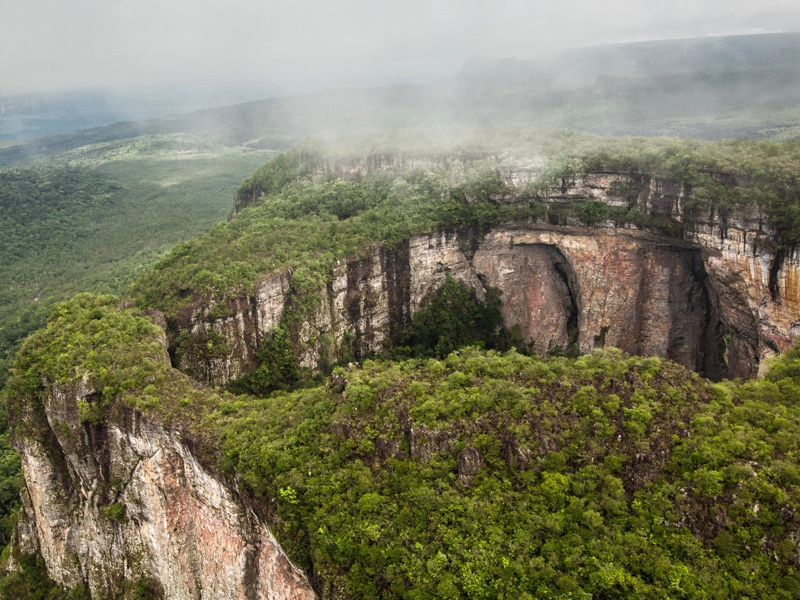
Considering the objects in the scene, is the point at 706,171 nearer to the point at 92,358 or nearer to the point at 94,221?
the point at 92,358

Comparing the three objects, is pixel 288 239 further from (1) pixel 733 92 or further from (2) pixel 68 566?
(1) pixel 733 92

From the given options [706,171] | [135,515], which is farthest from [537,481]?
[706,171]

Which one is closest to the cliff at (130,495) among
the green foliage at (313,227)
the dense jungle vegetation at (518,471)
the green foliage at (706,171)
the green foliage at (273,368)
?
the dense jungle vegetation at (518,471)

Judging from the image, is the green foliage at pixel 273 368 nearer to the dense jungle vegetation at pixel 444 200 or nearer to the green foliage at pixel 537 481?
the dense jungle vegetation at pixel 444 200

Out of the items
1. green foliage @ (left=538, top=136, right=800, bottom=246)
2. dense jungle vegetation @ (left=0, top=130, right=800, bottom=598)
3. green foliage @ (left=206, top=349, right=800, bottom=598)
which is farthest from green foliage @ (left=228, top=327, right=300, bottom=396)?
green foliage @ (left=538, top=136, right=800, bottom=246)

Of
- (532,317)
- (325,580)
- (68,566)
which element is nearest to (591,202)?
(532,317)
